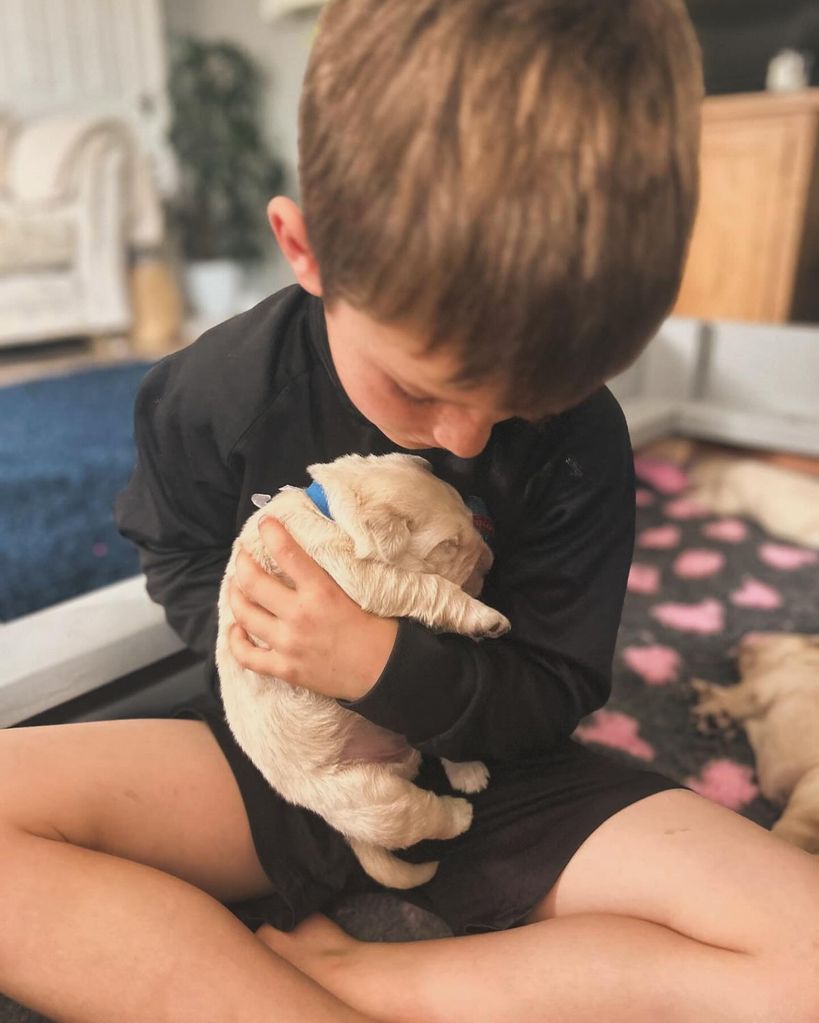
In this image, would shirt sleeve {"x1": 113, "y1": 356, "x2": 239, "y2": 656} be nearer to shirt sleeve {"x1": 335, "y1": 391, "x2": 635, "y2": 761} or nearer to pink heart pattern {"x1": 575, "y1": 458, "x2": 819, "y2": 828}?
shirt sleeve {"x1": 335, "y1": 391, "x2": 635, "y2": 761}

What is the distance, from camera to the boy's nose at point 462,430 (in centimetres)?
62

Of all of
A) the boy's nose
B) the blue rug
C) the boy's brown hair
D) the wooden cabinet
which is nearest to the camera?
the boy's brown hair

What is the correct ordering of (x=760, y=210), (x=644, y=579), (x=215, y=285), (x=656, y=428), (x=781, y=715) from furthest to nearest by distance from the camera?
1. (x=215, y=285)
2. (x=760, y=210)
3. (x=656, y=428)
4. (x=644, y=579)
5. (x=781, y=715)

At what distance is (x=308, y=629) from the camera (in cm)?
69

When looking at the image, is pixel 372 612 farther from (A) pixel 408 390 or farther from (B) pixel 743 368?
(B) pixel 743 368

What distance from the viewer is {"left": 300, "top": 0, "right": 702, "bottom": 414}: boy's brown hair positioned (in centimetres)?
48

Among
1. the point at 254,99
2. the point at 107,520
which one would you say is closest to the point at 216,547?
the point at 107,520

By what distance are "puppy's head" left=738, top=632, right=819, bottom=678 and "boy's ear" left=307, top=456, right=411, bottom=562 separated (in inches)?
29.8

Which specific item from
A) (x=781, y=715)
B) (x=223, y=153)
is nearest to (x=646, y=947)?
(x=781, y=715)

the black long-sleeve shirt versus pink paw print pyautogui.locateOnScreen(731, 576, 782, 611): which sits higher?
the black long-sleeve shirt

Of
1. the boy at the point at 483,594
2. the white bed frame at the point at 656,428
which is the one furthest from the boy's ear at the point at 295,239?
the white bed frame at the point at 656,428

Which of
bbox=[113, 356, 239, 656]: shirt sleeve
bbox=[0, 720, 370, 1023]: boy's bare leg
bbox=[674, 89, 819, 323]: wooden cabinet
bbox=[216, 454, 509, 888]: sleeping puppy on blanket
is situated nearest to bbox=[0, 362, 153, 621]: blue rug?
bbox=[113, 356, 239, 656]: shirt sleeve

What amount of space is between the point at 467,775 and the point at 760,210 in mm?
2859

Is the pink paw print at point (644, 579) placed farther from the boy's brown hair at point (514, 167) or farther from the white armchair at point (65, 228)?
the white armchair at point (65, 228)
